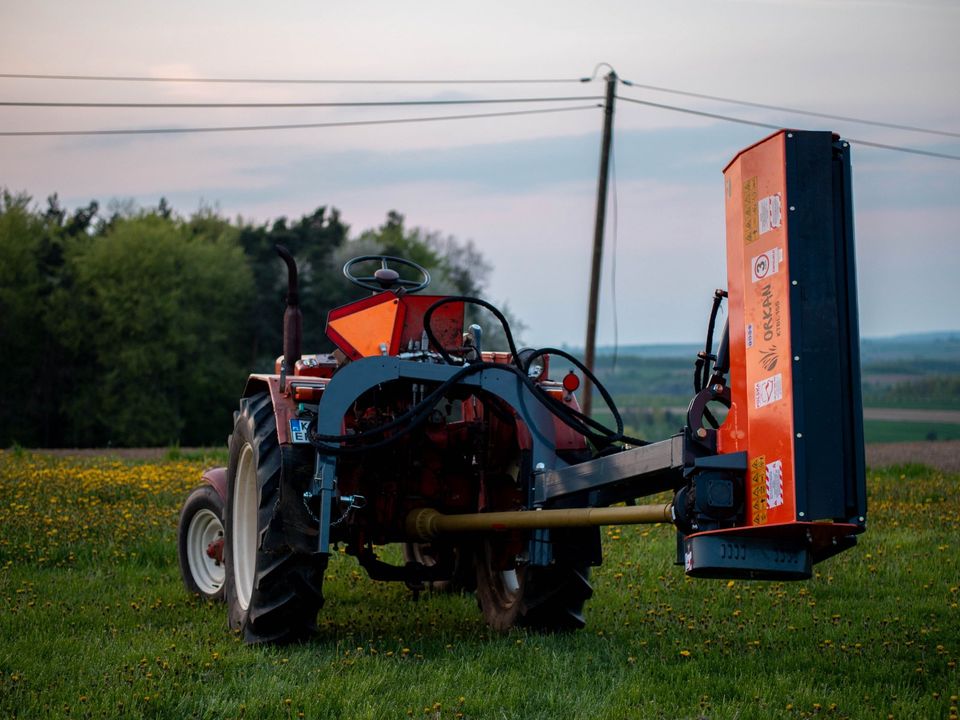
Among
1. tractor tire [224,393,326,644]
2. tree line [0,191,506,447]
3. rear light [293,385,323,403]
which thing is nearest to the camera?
tractor tire [224,393,326,644]

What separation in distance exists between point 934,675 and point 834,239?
7.88 ft

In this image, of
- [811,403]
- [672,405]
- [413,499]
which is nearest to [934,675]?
[811,403]

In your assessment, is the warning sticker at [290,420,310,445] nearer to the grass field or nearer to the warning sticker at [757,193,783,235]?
the grass field

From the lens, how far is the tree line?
48.6 metres

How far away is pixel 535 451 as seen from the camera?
680 cm

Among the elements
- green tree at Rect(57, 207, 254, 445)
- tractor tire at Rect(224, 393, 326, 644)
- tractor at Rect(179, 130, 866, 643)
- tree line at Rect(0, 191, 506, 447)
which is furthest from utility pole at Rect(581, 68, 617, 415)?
green tree at Rect(57, 207, 254, 445)

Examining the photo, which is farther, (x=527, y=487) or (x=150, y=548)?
(x=150, y=548)

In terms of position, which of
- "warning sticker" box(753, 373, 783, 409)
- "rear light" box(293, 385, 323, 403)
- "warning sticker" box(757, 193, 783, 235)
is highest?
"warning sticker" box(757, 193, 783, 235)

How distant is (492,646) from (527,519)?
770mm

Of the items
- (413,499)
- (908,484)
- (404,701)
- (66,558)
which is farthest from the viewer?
(908,484)

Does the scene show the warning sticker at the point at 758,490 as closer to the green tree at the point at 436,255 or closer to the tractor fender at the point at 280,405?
the tractor fender at the point at 280,405

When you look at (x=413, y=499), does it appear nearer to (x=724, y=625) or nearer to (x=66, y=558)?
(x=724, y=625)

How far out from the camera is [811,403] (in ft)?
16.7

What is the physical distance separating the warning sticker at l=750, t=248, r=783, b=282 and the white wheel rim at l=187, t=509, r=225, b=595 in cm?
471
